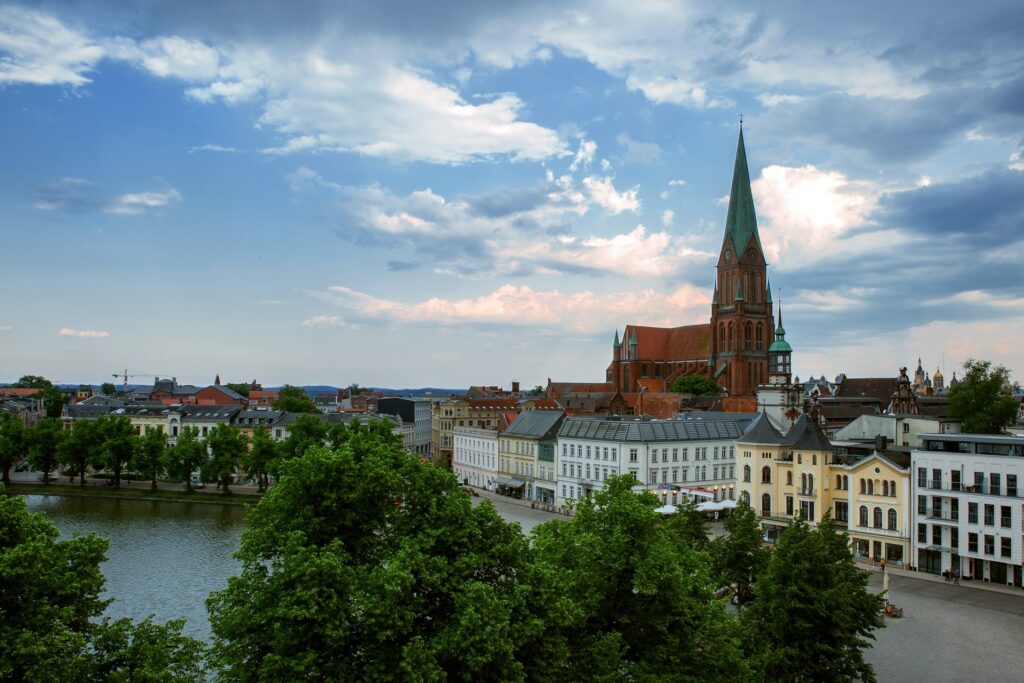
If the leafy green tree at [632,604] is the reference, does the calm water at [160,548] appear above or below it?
below

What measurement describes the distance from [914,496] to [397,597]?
44.8 metres

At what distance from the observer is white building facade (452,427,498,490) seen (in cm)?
10012

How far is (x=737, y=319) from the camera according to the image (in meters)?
163

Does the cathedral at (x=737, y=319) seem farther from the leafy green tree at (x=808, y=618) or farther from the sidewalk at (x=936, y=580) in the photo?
the leafy green tree at (x=808, y=618)

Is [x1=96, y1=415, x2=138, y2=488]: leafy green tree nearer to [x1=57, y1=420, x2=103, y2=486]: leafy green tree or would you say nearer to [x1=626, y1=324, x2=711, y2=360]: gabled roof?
[x1=57, y1=420, x2=103, y2=486]: leafy green tree

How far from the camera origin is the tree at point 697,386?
154m

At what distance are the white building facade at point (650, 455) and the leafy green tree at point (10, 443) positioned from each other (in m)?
58.6

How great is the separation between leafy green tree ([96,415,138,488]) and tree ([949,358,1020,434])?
82.1 m

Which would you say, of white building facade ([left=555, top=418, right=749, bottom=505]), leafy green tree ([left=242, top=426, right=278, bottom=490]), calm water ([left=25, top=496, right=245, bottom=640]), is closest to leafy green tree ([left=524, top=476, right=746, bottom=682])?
calm water ([left=25, top=496, right=245, bottom=640])

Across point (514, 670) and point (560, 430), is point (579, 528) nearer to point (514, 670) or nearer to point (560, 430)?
point (514, 670)

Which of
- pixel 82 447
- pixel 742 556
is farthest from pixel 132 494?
pixel 742 556

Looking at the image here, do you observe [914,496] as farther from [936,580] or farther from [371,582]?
[371,582]

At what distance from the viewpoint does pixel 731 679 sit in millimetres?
22641

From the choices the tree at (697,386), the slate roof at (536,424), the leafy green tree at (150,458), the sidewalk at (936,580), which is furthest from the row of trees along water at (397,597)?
the tree at (697,386)
